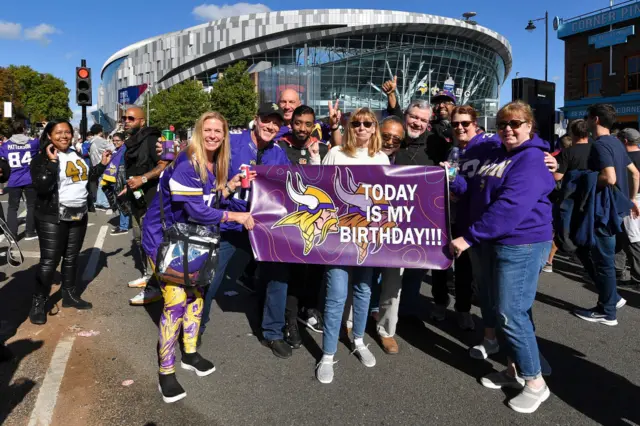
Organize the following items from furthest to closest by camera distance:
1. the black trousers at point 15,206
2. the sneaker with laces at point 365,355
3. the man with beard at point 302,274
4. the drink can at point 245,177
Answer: the black trousers at point 15,206
the man with beard at point 302,274
the sneaker with laces at point 365,355
the drink can at point 245,177

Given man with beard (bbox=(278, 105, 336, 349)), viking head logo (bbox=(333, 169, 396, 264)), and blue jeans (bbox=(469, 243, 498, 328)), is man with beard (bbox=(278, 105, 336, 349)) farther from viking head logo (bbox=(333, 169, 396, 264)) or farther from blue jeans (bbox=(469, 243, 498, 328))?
blue jeans (bbox=(469, 243, 498, 328))

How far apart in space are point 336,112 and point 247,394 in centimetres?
286

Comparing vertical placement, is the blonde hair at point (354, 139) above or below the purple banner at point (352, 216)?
above

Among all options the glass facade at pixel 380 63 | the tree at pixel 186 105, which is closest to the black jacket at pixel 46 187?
the tree at pixel 186 105

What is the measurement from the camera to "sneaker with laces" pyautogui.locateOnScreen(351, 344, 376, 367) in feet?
11.7

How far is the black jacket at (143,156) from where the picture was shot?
5125mm

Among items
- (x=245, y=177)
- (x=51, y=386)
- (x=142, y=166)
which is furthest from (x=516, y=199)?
(x=142, y=166)

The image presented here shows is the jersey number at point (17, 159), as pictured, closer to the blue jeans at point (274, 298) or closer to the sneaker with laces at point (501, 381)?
the blue jeans at point (274, 298)

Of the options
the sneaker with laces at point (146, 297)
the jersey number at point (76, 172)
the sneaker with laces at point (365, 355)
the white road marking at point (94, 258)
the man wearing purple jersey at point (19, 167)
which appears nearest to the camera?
the sneaker with laces at point (365, 355)

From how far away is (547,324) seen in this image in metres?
4.54

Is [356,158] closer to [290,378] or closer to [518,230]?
[518,230]

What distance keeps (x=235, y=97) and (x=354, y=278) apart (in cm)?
4095

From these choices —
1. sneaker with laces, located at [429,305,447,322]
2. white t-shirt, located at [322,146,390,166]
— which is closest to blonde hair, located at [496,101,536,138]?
white t-shirt, located at [322,146,390,166]

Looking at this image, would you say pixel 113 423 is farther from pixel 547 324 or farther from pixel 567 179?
pixel 567 179
